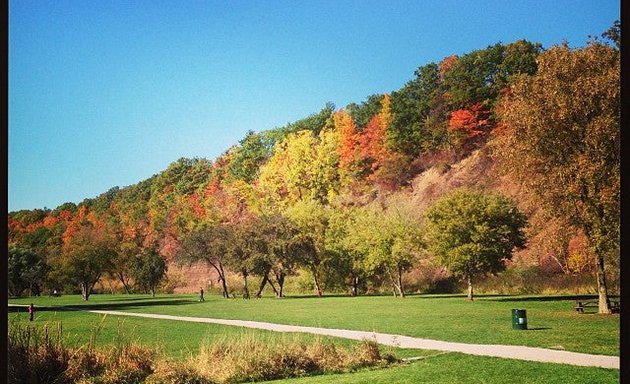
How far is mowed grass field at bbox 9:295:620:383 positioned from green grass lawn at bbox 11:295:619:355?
0.02m

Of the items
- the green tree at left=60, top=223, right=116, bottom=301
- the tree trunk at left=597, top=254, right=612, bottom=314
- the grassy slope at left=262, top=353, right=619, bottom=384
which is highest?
the green tree at left=60, top=223, right=116, bottom=301

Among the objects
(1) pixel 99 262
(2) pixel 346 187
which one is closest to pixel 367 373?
(2) pixel 346 187

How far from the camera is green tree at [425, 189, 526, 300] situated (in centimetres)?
1631

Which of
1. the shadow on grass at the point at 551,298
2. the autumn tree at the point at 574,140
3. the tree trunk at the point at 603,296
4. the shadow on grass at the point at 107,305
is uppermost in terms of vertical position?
the autumn tree at the point at 574,140

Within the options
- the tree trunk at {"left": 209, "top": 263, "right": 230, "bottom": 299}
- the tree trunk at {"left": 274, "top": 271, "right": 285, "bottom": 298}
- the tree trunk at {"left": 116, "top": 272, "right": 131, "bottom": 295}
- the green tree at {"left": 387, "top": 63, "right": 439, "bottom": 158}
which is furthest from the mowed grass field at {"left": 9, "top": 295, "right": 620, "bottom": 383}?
the green tree at {"left": 387, "top": 63, "right": 439, "bottom": 158}

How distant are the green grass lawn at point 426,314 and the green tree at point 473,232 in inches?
36.2

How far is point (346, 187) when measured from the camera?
17.6 m

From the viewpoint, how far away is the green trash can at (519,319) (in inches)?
443

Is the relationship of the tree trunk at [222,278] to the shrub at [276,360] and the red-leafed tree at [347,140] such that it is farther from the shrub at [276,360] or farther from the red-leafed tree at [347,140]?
the shrub at [276,360]

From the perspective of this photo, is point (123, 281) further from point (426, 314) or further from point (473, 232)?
point (473, 232)

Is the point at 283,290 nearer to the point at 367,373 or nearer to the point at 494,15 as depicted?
the point at 494,15

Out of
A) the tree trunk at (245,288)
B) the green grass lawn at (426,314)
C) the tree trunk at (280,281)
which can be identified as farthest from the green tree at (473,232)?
the tree trunk at (245,288)

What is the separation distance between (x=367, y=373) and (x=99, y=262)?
36.8 feet

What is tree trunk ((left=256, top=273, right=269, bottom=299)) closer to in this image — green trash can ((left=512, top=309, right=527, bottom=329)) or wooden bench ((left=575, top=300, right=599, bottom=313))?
wooden bench ((left=575, top=300, right=599, bottom=313))
